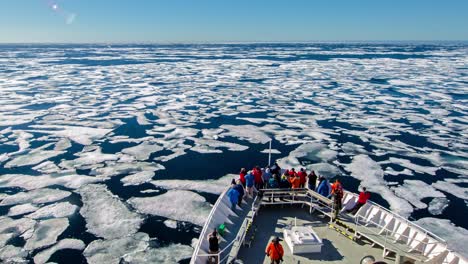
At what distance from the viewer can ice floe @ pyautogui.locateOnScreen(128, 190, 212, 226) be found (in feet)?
36.5

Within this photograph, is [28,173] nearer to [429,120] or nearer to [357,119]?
[357,119]

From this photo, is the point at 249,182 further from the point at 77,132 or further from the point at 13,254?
the point at 77,132

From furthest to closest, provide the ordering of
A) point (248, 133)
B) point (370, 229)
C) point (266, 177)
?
point (248, 133)
point (266, 177)
point (370, 229)

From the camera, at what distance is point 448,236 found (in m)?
10.1

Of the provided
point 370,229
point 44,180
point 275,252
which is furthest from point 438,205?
point 44,180

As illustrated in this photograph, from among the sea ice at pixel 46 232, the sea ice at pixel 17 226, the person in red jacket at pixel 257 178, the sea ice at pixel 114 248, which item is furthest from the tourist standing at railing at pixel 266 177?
the sea ice at pixel 17 226

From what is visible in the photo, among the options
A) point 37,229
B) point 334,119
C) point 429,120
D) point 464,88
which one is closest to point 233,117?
point 334,119

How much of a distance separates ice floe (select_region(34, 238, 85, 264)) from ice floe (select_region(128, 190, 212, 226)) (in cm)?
218

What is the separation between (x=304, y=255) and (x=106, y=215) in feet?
21.0

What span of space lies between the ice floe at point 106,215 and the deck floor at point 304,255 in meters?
3.99

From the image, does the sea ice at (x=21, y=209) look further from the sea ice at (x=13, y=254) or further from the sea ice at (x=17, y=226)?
the sea ice at (x=13, y=254)

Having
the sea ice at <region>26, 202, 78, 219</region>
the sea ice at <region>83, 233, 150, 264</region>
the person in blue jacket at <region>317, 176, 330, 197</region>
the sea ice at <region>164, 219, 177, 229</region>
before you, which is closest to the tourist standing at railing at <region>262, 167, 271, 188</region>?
the person in blue jacket at <region>317, 176, 330, 197</region>

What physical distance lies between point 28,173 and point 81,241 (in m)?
5.94

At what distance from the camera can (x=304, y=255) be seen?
709cm
